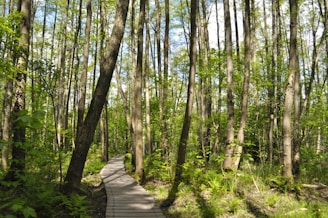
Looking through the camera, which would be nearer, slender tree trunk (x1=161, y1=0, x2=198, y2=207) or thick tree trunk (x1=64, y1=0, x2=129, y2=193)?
thick tree trunk (x1=64, y1=0, x2=129, y2=193)

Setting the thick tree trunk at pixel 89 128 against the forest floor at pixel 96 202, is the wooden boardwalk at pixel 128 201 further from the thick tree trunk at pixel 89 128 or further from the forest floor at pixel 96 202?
the thick tree trunk at pixel 89 128

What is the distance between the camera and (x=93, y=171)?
578 inches

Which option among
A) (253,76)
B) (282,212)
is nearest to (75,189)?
(282,212)

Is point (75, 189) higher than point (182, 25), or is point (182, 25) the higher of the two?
point (182, 25)

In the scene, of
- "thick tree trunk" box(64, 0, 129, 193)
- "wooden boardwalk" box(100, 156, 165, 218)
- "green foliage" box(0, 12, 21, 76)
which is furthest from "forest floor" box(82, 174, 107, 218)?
"green foliage" box(0, 12, 21, 76)

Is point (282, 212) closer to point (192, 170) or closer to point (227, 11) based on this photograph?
point (192, 170)

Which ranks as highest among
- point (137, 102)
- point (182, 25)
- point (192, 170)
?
point (182, 25)

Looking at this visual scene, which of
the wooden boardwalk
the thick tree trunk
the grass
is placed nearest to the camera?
the thick tree trunk

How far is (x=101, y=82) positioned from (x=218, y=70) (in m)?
7.70

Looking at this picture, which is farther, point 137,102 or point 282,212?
point 137,102

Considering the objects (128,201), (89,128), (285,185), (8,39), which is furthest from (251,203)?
(8,39)

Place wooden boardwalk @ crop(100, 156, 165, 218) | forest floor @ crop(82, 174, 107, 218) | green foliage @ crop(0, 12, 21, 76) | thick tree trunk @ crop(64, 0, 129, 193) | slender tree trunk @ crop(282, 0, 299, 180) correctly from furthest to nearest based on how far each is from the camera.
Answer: slender tree trunk @ crop(282, 0, 299, 180)
forest floor @ crop(82, 174, 107, 218)
wooden boardwalk @ crop(100, 156, 165, 218)
green foliage @ crop(0, 12, 21, 76)
thick tree trunk @ crop(64, 0, 129, 193)

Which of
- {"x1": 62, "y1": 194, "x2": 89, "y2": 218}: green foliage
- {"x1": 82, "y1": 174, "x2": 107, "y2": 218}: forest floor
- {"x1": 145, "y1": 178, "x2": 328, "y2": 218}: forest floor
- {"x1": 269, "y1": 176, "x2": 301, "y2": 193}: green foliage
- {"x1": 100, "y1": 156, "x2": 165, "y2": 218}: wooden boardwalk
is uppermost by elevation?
{"x1": 62, "y1": 194, "x2": 89, "y2": 218}: green foliage

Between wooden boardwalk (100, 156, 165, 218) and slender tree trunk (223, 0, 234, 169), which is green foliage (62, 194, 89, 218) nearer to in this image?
wooden boardwalk (100, 156, 165, 218)
